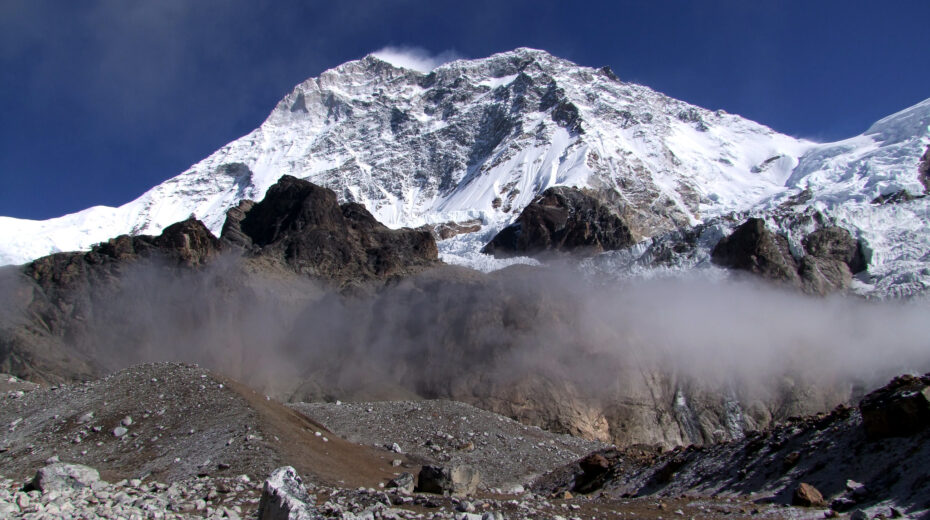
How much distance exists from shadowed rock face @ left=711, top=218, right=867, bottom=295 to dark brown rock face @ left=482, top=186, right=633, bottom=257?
129 ft

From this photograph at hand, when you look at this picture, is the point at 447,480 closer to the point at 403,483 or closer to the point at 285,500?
the point at 403,483

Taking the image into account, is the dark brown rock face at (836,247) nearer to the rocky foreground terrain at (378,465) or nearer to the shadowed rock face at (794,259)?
the shadowed rock face at (794,259)

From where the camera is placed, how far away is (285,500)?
1297cm

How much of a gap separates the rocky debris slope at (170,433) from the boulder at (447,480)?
3431 mm

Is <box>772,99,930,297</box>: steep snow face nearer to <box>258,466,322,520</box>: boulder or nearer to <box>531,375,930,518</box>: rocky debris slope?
<box>531,375,930,518</box>: rocky debris slope

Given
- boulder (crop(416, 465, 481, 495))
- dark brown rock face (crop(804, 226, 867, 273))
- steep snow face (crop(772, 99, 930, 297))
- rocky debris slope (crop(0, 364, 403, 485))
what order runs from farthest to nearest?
dark brown rock face (crop(804, 226, 867, 273)) < steep snow face (crop(772, 99, 930, 297)) < rocky debris slope (crop(0, 364, 403, 485)) < boulder (crop(416, 465, 481, 495))

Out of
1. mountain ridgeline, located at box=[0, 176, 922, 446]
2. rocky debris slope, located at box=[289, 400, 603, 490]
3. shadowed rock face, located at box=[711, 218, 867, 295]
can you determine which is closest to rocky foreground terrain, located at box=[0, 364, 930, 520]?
rocky debris slope, located at box=[289, 400, 603, 490]

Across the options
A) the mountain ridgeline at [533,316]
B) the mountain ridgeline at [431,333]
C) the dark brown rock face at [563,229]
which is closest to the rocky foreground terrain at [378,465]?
the mountain ridgeline at [431,333]

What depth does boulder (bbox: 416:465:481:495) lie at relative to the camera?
2216cm

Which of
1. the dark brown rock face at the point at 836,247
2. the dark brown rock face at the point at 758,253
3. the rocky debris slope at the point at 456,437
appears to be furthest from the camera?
the dark brown rock face at the point at 836,247

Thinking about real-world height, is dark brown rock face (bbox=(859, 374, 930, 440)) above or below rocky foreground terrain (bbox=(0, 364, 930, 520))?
above

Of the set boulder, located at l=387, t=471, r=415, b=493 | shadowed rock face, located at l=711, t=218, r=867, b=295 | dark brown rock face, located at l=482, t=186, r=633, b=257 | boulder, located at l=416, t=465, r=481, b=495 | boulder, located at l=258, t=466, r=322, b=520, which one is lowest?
boulder, located at l=387, t=471, r=415, b=493

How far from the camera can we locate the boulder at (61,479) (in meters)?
18.7

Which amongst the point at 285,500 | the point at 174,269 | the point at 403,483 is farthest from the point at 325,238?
the point at 285,500
